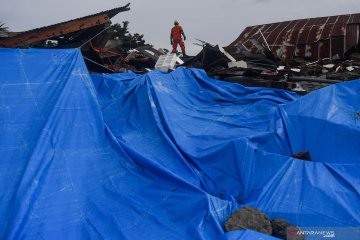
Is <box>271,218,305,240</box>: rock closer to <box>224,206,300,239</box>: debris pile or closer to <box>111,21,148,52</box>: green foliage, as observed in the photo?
<box>224,206,300,239</box>: debris pile

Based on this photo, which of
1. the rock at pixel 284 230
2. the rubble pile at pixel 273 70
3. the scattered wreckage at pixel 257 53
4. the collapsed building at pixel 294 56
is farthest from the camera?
the scattered wreckage at pixel 257 53

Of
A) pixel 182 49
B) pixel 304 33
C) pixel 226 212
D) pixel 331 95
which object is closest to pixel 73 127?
pixel 226 212

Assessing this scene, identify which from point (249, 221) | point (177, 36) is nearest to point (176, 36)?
point (177, 36)

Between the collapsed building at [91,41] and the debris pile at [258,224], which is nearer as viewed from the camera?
the debris pile at [258,224]

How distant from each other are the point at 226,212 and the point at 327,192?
100 centimetres

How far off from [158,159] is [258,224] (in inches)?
65.5

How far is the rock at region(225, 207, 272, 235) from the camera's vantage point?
309cm

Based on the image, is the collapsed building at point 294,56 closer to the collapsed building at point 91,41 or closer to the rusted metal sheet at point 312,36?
the rusted metal sheet at point 312,36

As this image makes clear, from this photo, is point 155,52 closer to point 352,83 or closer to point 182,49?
point 182,49

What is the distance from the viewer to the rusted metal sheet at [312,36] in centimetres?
965

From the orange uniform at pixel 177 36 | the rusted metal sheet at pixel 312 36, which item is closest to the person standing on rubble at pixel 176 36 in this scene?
the orange uniform at pixel 177 36

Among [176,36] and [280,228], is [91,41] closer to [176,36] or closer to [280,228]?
[176,36]

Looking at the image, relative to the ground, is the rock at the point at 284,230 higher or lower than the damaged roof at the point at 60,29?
lower

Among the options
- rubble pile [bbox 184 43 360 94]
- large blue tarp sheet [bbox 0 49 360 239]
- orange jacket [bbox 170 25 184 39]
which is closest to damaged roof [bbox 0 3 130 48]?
large blue tarp sheet [bbox 0 49 360 239]
